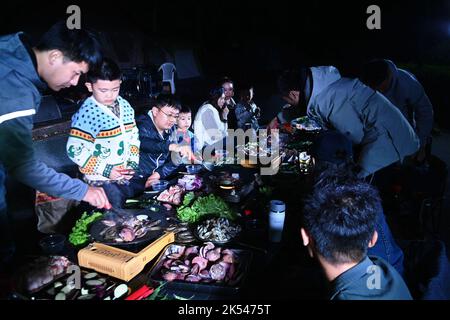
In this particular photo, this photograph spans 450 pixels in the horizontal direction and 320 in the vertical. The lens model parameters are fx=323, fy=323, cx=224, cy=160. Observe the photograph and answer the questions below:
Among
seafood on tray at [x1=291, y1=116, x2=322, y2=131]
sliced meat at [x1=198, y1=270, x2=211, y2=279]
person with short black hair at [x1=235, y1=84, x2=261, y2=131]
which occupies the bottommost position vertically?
sliced meat at [x1=198, y1=270, x2=211, y2=279]

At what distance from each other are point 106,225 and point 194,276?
0.80m

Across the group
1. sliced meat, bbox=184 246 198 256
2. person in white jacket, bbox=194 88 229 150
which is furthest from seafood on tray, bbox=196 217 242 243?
person in white jacket, bbox=194 88 229 150

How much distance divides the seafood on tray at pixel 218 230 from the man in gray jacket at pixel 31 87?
2.62 feet

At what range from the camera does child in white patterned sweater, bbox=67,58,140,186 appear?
3.27 metres

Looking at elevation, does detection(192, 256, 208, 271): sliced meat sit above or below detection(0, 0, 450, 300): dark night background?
below

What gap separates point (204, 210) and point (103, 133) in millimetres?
1535

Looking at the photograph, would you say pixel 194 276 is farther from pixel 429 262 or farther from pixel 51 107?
pixel 51 107

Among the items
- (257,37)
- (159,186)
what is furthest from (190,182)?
(257,37)

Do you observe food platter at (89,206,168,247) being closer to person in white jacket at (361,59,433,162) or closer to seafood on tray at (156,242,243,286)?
seafood on tray at (156,242,243,286)

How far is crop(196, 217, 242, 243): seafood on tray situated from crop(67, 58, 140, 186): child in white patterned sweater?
4.46 ft

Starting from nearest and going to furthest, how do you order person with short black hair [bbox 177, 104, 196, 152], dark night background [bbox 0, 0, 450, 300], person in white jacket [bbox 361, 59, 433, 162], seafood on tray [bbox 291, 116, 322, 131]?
1. person in white jacket [bbox 361, 59, 433, 162]
2. person with short black hair [bbox 177, 104, 196, 152]
3. dark night background [bbox 0, 0, 450, 300]
4. seafood on tray [bbox 291, 116, 322, 131]

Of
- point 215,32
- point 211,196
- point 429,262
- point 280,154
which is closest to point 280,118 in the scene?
point 280,154

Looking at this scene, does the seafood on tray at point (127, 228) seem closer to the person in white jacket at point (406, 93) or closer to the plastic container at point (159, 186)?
the plastic container at point (159, 186)

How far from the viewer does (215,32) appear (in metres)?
12.2
